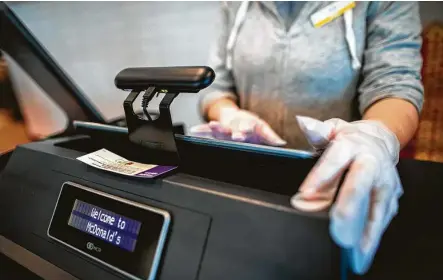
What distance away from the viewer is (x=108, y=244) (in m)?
0.43

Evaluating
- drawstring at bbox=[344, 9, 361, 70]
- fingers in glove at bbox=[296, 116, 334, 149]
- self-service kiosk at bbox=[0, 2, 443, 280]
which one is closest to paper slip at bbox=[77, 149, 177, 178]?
self-service kiosk at bbox=[0, 2, 443, 280]

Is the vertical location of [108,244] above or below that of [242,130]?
below

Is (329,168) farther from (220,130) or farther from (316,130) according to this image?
(220,130)

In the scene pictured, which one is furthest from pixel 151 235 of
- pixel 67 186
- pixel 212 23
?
pixel 212 23

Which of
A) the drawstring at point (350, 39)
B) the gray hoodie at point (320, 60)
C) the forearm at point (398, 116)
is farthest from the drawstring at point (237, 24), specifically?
the forearm at point (398, 116)

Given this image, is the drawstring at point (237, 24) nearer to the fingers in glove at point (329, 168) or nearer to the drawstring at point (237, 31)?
the drawstring at point (237, 31)

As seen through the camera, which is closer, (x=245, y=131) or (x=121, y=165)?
(x=121, y=165)

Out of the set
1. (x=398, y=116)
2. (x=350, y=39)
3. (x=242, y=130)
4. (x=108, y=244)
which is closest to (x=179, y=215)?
(x=108, y=244)

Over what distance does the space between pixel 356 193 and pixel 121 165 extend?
0.98ft

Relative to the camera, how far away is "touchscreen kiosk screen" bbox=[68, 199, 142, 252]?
1.36ft

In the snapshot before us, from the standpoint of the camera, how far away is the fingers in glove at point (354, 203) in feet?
0.97

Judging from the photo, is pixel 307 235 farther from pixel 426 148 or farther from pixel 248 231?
pixel 426 148

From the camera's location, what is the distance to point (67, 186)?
492 millimetres

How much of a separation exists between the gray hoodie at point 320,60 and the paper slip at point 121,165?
0.42 metres
